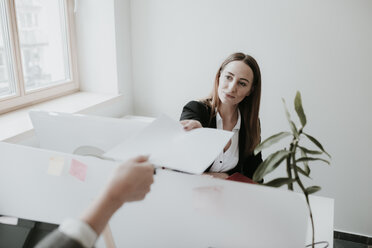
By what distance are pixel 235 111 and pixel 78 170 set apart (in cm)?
105

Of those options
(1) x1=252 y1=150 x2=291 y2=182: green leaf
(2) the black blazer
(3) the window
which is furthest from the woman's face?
(3) the window

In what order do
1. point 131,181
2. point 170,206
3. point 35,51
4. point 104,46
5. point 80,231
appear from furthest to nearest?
point 104,46 → point 35,51 → point 170,206 → point 131,181 → point 80,231

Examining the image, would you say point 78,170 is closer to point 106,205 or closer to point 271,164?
point 106,205

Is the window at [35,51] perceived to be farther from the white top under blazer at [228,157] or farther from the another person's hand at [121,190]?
the another person's hand at [121,190]

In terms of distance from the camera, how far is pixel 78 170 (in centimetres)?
83

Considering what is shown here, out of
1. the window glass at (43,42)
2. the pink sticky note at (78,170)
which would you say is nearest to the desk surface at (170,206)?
the pink sticky note at (78,170)

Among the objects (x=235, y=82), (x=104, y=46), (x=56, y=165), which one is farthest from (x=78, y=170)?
(x=104, y=46)

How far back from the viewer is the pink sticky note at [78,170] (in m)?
0.82

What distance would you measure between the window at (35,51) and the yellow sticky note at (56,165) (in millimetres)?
1194

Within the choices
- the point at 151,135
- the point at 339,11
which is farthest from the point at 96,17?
the point at 151,135

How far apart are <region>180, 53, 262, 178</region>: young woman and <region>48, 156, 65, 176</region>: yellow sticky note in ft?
2.49

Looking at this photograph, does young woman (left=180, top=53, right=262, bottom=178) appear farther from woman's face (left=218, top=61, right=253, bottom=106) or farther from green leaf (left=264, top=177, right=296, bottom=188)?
green leaf (left=264, top=177, right=296, bottom=188)

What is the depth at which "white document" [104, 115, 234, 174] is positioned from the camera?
0.72m

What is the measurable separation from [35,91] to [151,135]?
1.49 metres
